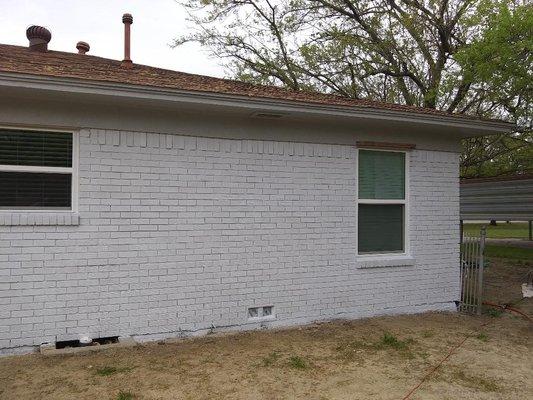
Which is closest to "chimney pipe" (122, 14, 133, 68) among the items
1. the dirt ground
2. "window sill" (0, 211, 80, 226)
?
"window sill" (0, 211, 80, 226)

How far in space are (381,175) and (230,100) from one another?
279 centimetres

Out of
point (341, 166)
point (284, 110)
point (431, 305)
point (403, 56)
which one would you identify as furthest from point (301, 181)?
point (403, 56)

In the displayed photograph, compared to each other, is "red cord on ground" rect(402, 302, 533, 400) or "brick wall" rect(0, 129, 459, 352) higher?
"brick wall" rect(0, 129, 459, 352)

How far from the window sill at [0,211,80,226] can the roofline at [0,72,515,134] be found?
1363mm

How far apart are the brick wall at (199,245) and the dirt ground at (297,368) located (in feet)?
1.32

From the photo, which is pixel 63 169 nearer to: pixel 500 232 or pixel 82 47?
pixel 82 47

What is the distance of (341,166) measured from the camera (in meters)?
6.93

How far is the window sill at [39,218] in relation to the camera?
516 centimetres

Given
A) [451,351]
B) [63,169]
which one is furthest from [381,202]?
[63,169]

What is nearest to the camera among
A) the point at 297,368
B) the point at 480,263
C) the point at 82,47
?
the point at 297,368

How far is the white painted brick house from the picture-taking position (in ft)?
17.3

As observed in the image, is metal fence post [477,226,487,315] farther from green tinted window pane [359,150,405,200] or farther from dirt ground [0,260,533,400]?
green tinted window pane [359,150,405,200]

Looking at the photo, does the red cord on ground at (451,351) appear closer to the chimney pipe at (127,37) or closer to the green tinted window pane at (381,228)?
the green tinted window pane at (381,228)

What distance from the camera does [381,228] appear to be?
7.28 m
